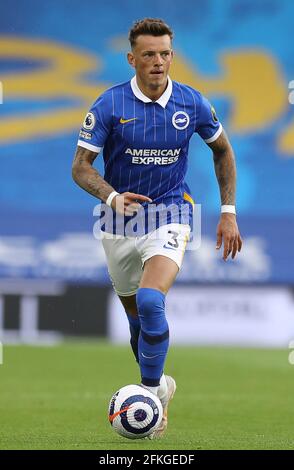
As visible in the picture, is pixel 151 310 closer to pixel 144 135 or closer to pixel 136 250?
pixel 136 250

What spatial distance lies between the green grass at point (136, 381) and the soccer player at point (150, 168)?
0.54m

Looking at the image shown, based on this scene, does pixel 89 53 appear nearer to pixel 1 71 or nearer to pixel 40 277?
pixel 1 71

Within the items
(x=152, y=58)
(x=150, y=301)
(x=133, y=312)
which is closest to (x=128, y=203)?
(x=150, y=301)

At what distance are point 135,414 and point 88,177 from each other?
4.76ft

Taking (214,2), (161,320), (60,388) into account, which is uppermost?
(214,2)

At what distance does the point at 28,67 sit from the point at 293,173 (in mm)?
5132

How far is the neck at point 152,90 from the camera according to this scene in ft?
21.9

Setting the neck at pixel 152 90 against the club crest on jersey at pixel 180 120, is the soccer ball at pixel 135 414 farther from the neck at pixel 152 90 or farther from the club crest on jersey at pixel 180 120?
the neck at pixel 152 90

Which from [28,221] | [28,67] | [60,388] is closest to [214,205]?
[28,221]

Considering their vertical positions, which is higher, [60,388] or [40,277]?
[40,277]

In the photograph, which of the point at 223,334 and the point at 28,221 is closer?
the point at 223,334

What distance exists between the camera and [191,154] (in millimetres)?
18953

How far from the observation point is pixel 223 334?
16688 millimetres

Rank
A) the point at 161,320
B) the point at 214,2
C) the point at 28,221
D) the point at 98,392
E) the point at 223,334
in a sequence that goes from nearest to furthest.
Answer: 1. the point at 161,320
2. the point at 98,392
3. the point at 223,334
4. the point at 28,221
5. the point at 214,2
